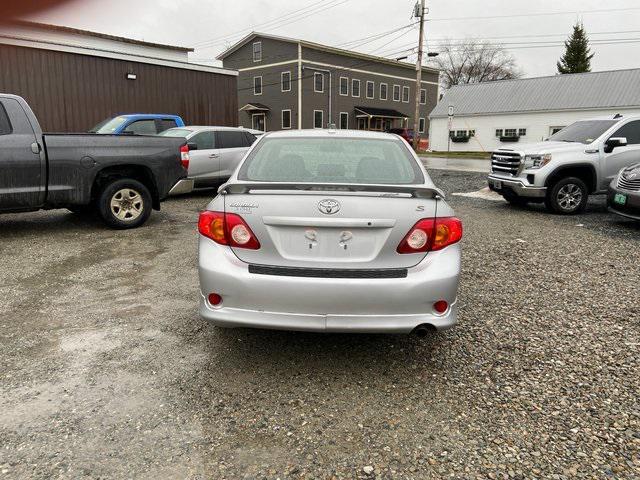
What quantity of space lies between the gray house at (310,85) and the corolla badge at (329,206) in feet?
125

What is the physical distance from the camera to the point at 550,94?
38.6 m

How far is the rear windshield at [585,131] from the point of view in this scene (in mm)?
9875

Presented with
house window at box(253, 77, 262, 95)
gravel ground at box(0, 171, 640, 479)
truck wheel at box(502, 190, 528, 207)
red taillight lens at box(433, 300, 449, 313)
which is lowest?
gravel ground at box(0, 171, 640, 479)

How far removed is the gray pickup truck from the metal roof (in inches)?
1425

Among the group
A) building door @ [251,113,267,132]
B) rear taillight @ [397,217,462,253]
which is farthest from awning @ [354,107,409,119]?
rear taillight @ [397,217,462,253]

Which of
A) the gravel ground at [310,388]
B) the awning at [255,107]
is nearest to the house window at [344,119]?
the awning at [255,107]

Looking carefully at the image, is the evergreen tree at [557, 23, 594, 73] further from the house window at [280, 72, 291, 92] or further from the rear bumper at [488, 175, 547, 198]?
the rear bumper at [488, 175, 547, 198]

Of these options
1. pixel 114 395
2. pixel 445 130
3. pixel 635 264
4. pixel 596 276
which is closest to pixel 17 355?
pixel 114 395

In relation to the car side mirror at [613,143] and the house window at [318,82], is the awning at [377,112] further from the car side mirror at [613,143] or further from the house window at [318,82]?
the car side mirror at [613,143]

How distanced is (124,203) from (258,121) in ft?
127

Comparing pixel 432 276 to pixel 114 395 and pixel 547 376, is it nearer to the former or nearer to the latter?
pixel 547 376

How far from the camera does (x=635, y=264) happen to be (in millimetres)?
6137

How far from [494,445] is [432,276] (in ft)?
3.26

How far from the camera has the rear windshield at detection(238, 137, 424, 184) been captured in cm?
377
